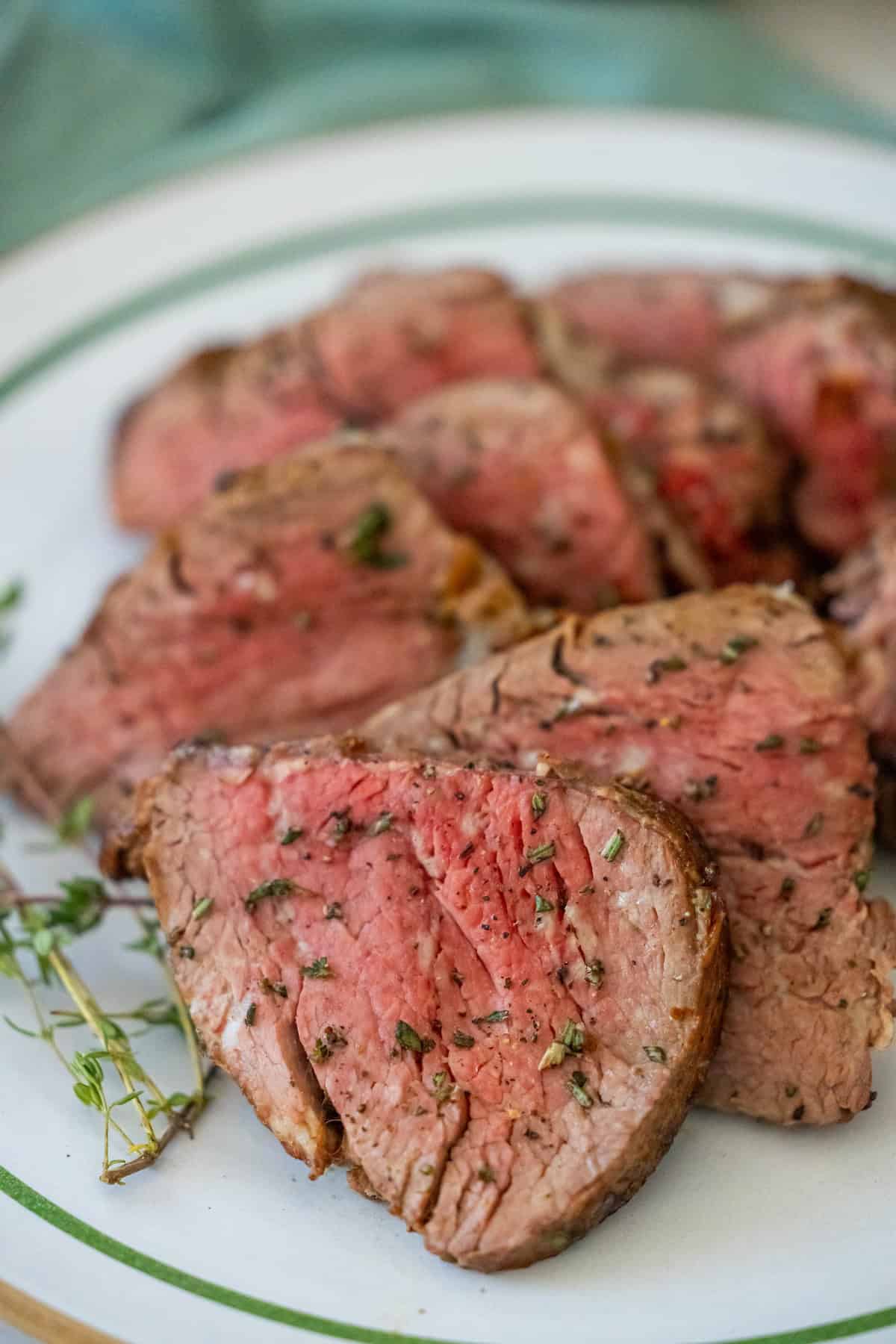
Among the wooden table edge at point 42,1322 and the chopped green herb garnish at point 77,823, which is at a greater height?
the chopped green herb garnish at point 77,823

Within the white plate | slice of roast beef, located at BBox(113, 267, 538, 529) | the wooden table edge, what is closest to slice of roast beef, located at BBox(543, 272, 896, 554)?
slice of roast beef, located at BBox(113, 267, 538, 529)

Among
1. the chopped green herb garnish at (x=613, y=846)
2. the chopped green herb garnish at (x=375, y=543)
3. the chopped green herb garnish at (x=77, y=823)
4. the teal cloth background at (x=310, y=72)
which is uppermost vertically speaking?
the teal cloth background at (x=310, y=72)

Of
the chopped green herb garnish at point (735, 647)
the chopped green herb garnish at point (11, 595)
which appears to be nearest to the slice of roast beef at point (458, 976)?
the chopped green herb garnish at point (735, 647)

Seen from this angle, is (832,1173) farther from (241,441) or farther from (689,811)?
(241,441)

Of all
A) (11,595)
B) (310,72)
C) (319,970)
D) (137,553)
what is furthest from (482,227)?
(319,970)

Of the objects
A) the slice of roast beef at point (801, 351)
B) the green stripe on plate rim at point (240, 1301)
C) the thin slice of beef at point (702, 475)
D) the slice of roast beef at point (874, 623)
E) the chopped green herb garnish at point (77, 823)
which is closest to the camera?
the green stripe on plate rim at point (240, 1301)

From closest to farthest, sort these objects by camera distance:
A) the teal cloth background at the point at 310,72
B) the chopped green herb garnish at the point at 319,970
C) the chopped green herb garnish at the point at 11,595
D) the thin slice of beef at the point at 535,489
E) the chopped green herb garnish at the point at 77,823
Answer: the chopped green herb garnish at the point at 319,970, the chopped green herb garnish at the point at 77,823, the thin slice of beef at the point at 535,489, the chopped green herb garnish at the point at 11,595, the teal cloth background at the point at 310,72

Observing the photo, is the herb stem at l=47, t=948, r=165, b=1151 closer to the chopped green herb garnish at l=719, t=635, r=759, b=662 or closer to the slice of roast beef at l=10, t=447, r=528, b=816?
the slice of roast beef at l=10, t=447, r=528, b=816

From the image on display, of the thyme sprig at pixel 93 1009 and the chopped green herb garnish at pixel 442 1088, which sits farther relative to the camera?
the thyme sprig at pixel 93 1009

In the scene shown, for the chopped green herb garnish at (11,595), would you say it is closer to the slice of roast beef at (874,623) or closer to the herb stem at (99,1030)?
the herb stem at (99,1030)

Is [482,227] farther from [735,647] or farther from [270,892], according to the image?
[270,892]
